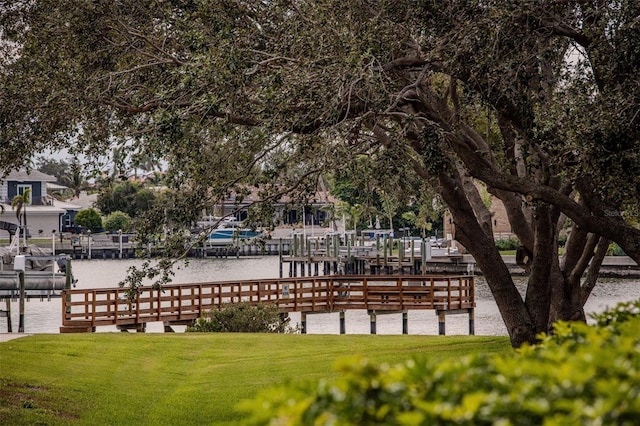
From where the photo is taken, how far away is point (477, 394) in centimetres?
366

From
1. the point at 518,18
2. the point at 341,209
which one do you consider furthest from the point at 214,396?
the point at 341,209

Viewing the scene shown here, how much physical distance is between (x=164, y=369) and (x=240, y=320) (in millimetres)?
10442

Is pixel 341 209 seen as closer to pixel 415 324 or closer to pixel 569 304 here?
pixel 415 324

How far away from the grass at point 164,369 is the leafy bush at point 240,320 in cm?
355

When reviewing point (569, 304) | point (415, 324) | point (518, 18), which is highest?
point (518, 18)

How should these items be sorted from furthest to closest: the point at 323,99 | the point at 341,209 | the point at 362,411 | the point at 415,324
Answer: the point at 341,209, the point at 415,324, the point at 323,99, the point at 362,411

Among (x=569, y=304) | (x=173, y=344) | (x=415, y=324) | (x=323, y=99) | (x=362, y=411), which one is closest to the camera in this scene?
(x=362, y=411)

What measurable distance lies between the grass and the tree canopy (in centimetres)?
334

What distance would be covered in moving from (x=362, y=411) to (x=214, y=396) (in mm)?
14208

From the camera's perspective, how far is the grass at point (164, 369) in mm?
15875

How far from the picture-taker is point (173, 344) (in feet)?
85.9

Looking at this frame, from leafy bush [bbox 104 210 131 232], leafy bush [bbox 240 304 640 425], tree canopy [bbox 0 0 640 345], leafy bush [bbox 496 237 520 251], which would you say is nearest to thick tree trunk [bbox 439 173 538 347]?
tree canopy [bbox 0 0 640 345]

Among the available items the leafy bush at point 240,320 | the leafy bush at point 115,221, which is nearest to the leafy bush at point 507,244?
the leafy bush at point 115,221

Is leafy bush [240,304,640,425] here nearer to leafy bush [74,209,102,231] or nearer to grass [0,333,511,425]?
grass [0,333,511,425]
